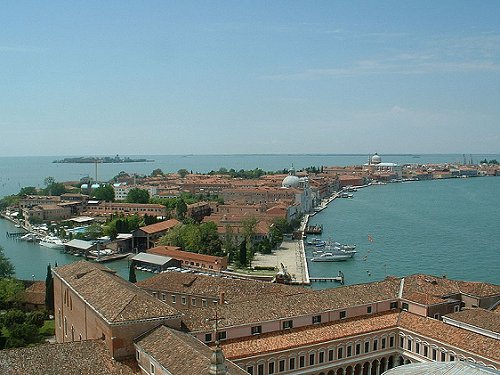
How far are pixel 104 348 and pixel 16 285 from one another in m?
11.1

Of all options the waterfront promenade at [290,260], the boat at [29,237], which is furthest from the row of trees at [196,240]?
the boat at [29,237]

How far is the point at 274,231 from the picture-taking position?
3769cm

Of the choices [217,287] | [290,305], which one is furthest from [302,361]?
[217,287]

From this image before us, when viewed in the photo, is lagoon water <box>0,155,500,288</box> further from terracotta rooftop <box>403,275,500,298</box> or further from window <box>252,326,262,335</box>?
window <box>252,326,262,335</box>

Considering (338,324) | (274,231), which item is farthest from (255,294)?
(274,231)

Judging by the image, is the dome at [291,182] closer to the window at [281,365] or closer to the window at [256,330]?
the window at [256,330]

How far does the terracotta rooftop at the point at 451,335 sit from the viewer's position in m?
12.4


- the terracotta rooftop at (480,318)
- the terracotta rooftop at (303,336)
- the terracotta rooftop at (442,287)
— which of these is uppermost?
the terracotta rooftop at (442,287)

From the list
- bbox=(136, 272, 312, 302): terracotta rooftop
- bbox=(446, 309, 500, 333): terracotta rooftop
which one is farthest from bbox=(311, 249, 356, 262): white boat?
bbox=(446, 309, 500, 333): terracotta rooftop

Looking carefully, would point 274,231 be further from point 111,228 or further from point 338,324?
point 338,324

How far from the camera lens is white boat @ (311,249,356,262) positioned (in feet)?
108

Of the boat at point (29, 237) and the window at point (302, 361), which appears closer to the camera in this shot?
the window at point (302, 361)

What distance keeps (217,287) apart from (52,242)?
906 inches

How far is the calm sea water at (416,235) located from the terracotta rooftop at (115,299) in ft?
49.0
